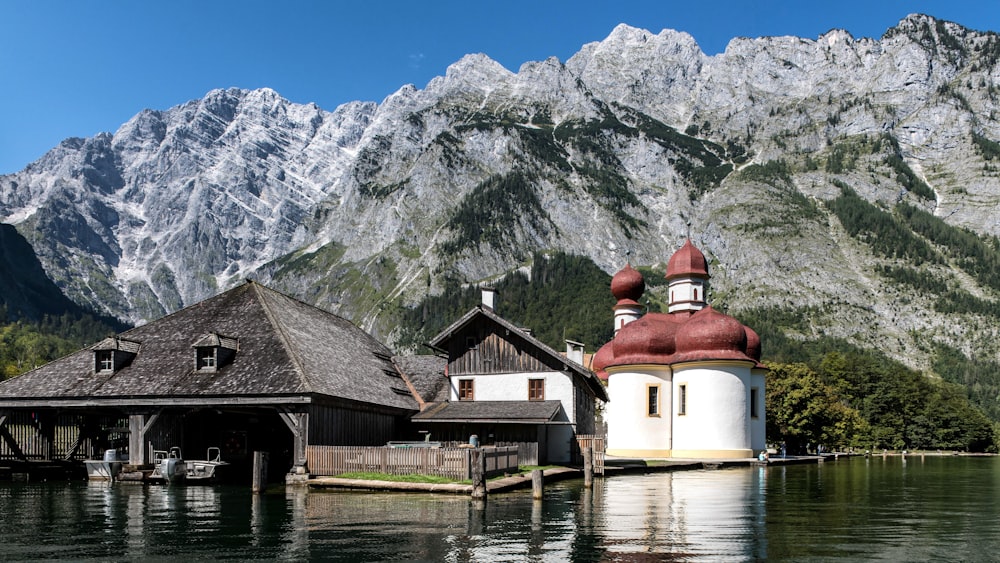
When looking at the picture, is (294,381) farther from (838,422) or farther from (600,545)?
(838,422)

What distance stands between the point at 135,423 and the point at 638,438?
35389mm

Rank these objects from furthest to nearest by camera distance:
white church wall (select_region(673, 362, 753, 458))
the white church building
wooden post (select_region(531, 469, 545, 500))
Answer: the white church building < white church wall (select_region(673, 362, 753, 458)) < wooden post (select_region(531, 469, 545, 500))

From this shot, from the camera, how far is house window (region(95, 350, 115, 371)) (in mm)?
42500

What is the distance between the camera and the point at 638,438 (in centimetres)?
6312

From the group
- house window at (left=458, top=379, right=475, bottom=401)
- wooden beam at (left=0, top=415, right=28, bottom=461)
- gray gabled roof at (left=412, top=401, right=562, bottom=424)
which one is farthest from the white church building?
wooden beam at (left=0, top=415, right=28, bottom=461)

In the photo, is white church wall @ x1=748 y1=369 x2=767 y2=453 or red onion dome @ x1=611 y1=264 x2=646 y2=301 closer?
white church wall @ x1=748 y1=369 x2=767 y2=453

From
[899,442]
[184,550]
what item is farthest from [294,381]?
[899,442]

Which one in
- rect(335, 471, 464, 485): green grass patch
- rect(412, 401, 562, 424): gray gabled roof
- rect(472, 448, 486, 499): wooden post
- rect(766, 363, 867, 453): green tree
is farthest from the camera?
rect(766, 363, 867, 453): green tree

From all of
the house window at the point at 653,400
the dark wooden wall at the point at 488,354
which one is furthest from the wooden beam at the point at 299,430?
the house window at the point at 653,400

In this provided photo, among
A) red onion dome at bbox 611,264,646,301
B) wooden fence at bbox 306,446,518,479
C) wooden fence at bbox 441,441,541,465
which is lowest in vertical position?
wooden fence at bbox 441,441,541,465

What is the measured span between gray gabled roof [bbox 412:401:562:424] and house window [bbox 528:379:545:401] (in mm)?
667

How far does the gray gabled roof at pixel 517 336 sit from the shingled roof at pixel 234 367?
370cm

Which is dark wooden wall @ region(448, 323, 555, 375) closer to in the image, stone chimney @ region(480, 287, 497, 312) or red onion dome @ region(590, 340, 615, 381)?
stone chimney @ region(480, 287, 497, 312)

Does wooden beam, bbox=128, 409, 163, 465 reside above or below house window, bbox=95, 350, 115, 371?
below
